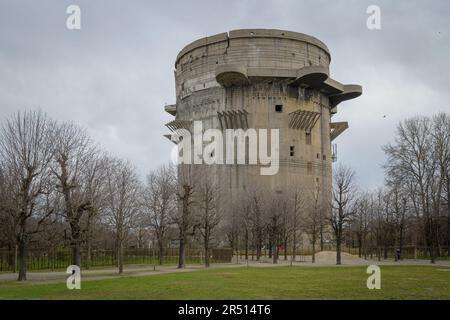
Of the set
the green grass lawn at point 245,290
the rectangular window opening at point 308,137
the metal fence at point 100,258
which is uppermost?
the rectangular window opening at point 308,137

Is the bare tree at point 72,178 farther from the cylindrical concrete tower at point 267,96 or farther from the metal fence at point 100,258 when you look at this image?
the cylindrical concrete tower at point 267,96

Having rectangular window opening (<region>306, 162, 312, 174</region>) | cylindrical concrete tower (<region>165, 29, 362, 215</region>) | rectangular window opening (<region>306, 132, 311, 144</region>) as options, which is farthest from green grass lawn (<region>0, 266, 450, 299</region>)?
rectangular window opening (<region>306, 132, 311, 144</region>)

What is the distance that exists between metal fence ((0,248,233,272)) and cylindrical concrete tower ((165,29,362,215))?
19.6 meters

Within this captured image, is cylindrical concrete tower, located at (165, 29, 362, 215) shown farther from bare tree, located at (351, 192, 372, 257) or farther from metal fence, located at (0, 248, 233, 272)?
metal fence, located at (0, 248, 233, 272)

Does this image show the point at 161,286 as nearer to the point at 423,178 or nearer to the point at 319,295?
the point at 319,295

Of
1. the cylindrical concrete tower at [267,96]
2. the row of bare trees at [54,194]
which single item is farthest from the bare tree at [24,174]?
the cylindrical concrete tower at [267,96]

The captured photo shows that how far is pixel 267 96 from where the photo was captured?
2734 inches

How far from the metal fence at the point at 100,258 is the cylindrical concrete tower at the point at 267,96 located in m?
19.6

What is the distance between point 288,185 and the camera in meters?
67.2

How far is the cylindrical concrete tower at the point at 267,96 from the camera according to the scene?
68.3 metres

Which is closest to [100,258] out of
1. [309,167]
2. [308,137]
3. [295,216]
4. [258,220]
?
[258,220]

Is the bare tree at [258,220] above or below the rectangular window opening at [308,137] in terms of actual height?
below

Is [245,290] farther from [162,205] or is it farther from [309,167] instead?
[309,167]

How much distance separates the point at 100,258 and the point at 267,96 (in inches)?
1387
